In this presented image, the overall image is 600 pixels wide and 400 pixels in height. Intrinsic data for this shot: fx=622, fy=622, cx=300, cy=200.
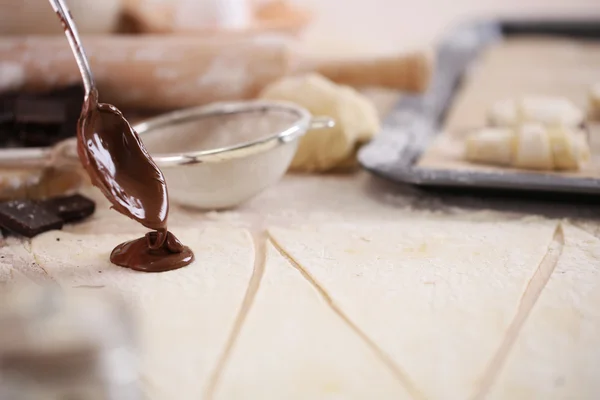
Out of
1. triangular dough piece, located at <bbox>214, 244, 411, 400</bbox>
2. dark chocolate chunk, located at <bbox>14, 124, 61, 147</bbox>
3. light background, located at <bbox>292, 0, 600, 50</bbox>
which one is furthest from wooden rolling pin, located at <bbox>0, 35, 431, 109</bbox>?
light background, located at <bbox>292, 0, 600, 50</bbox>

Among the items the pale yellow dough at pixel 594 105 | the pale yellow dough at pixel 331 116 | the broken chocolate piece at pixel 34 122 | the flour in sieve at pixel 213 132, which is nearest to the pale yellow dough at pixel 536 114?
the pale yellow dough at pixel 594 105

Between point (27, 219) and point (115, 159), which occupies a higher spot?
point (115, 159)

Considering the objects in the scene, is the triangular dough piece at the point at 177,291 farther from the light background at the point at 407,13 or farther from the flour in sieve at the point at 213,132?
the light background at the point at 407,13

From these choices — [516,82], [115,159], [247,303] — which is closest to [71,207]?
[115,159]

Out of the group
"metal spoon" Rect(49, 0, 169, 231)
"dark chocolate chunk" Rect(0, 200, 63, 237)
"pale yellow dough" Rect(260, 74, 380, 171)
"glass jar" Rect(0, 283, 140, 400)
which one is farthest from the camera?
"pale yellow dough" Rect(260, 74, 380, 171)

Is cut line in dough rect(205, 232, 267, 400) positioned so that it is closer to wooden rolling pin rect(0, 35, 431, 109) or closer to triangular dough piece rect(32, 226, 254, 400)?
triangular dough piece rect(32, 226, 254, 400)

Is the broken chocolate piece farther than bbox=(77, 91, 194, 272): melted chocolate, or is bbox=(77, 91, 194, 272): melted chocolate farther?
the broken chocolate piece

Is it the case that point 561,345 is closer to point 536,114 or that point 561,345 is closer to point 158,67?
point 536,114
